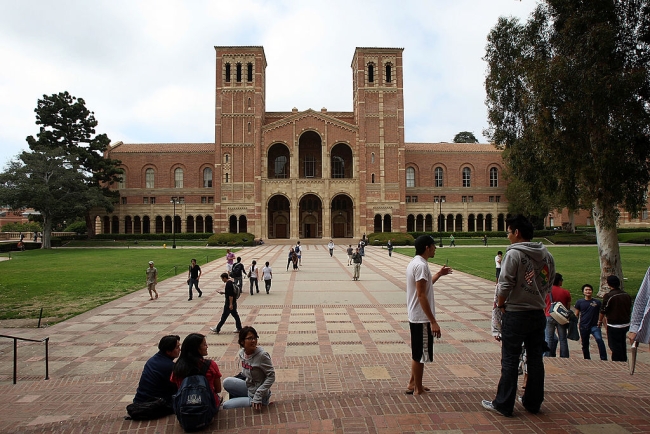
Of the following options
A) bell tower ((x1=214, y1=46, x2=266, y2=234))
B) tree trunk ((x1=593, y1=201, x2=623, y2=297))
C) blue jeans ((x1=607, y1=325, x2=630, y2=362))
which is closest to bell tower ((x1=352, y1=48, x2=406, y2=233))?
bell tower ((x1=214, y1=46, x2=266, y2=234))

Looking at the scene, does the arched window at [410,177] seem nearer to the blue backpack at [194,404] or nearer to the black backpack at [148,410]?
the black backpack at [148,410]

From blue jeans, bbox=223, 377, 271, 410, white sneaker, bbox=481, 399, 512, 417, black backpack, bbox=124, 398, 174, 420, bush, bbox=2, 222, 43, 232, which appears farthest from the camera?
bush, bbox=2, 222, 43, 232

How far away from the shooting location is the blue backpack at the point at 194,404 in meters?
4.37

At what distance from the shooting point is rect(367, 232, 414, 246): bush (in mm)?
49656

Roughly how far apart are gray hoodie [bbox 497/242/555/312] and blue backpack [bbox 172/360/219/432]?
3167 millimetres

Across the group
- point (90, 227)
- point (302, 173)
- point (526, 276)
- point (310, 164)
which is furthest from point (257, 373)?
point (90, 227)

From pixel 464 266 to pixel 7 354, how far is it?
22140 millimetres

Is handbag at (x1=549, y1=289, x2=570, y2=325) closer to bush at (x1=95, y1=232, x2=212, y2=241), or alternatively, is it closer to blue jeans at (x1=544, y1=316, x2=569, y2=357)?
blue jeans at (x1=544, y1=316, x2=569, y2=357)

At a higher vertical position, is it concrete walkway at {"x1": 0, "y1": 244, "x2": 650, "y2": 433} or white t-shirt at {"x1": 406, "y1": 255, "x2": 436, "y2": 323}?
white t-shirt at {"x1": 406, "y1": 255, "x2": 436, "y2": 323}

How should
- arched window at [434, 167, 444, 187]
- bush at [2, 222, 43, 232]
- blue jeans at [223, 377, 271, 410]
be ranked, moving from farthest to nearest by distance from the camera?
bush at [2, 222, 43, 232] < arched window at [434, 167, 444, 187] < blue jeans at [223, 377, 271, 410]

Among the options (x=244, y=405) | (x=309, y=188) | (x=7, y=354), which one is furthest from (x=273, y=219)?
(x=244, y=405)

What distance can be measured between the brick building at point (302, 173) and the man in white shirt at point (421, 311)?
50.2m

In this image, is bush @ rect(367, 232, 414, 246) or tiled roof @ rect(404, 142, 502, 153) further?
tiled roof @ rect(404, 142, 502, 153)

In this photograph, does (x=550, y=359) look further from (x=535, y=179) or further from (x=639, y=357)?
(x=535, y=179)
